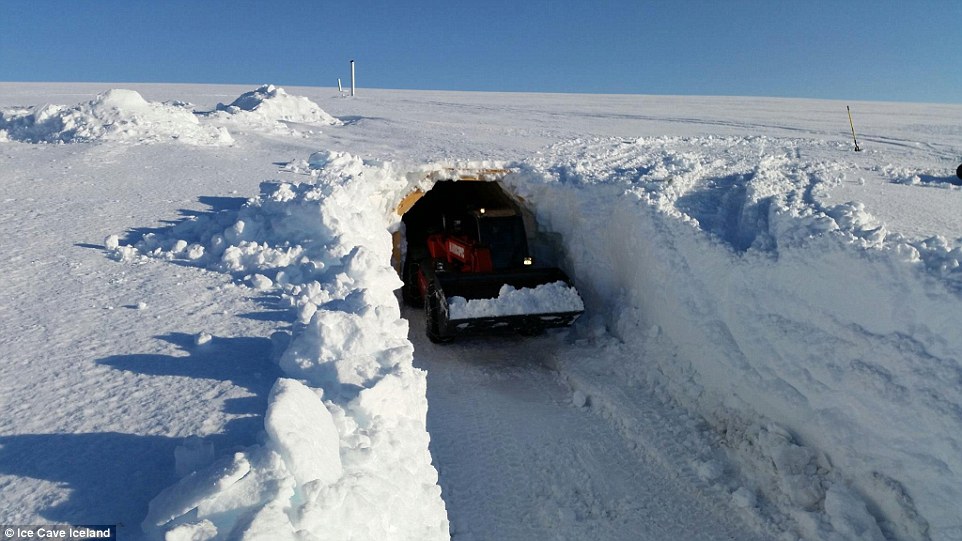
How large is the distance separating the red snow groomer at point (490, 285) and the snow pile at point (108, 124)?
5.34 m

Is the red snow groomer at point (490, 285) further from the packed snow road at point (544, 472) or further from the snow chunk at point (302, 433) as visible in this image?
the snow chunk at point (302, 433)

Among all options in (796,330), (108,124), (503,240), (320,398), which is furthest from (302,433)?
(108,124)

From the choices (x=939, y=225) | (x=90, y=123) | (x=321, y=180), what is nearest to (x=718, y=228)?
(x=939, y=225)

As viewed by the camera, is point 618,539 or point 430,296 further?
point 430,296

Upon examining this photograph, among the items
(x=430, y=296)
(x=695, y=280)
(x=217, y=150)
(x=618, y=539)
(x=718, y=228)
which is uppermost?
(x=217, y=150)

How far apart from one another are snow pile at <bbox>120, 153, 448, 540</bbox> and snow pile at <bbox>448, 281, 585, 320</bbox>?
1445 mm

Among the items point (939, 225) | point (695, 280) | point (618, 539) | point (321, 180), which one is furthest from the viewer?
point (321, 180)

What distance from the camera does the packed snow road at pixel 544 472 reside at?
578 cm

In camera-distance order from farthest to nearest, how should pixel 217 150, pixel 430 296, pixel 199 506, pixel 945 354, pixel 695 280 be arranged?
1. pixel 217 150
2. pixel 430 296
3. pixel 695 280
4. pixel 945 354
5. pixel 199 506

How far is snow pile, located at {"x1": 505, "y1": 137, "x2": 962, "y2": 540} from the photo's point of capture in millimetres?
5000

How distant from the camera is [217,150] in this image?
11344 mm

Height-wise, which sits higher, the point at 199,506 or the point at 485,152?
the point at 485,152

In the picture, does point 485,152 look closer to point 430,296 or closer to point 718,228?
point 430,296

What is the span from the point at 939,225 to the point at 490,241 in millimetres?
5853
